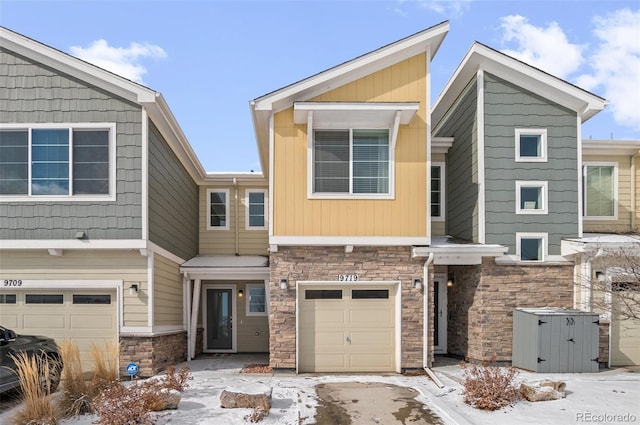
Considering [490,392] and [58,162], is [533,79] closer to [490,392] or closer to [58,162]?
[490,392]

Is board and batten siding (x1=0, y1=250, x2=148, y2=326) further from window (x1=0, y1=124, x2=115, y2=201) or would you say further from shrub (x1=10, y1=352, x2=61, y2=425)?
shrub (x1=10, y1=352, x2=61, y2=425)

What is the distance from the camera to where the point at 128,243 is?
969 cm

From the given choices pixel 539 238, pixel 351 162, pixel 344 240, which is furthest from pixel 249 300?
pixel 539 238

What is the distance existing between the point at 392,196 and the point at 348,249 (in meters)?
1.52

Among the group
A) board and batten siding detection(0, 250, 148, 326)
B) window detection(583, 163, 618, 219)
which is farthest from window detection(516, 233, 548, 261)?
board and batten siding detection(0, 250, 148, 326)

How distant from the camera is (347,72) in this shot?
1030 cm

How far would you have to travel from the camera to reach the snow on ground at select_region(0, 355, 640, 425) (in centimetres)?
702

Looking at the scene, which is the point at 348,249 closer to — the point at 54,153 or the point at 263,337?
the point at 263,337

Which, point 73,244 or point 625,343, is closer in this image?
point 73,244

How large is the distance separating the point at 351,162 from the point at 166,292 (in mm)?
5312

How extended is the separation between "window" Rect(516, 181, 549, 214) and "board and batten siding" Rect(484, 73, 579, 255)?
9 centimetres

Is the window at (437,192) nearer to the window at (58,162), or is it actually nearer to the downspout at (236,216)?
the downspout at (236,216)

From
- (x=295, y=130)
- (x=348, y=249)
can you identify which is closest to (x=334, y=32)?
(x=295, y=130)

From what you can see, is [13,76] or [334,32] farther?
[334,32]
